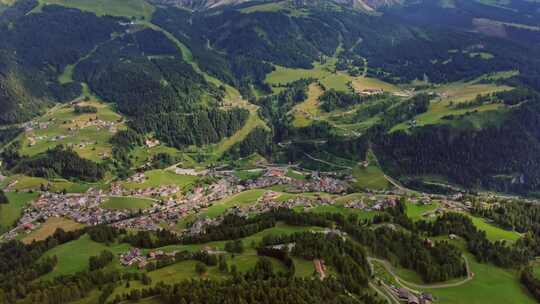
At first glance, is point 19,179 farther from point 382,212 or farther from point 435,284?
point 435,284

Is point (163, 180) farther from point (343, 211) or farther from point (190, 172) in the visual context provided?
point (343, 211)

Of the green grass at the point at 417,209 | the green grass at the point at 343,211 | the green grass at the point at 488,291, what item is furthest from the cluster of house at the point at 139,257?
the green grass at the point at 417,209

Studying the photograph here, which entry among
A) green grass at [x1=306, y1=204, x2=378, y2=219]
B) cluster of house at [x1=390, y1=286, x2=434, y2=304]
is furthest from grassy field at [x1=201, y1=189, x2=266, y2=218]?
cluster of house at [x1=390, y1=286, x2=434, y2=304]

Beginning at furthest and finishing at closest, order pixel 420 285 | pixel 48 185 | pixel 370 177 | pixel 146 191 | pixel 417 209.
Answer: pixel 370 177, pixel 146 191, pixel 48 185, pixel 417 209, pixel 420 285

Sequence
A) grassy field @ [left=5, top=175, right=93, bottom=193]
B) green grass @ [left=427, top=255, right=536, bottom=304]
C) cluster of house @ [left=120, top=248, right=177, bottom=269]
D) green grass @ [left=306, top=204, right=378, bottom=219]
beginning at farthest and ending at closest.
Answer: grassy field @ [left=5, top=175, right=93, bottom=193] → green grass @ [left=306, top=204, right=378, bottom=219] → cluster of house @ [left=120, top=248, right=177, bottom=269] → green grass @ [left=427, top=255, right=536, bottom=304]

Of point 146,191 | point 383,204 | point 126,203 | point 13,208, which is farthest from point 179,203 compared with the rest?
point 383,204

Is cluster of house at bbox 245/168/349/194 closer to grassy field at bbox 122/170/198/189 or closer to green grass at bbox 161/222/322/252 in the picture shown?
grassy field at bbox 122/170/198/189

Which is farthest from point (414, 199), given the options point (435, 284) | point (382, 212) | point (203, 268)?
point (203, 268)
